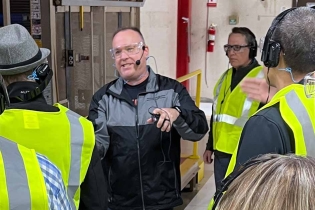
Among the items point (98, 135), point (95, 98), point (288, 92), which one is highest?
point (288, 92)

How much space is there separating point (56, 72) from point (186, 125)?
5.41 ft

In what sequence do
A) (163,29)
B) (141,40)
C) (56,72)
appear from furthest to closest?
1. (163,29)
2. (56,72)
3. (141,40)

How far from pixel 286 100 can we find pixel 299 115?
60mm

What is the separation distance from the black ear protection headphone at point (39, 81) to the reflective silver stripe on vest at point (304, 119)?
0.81 metres

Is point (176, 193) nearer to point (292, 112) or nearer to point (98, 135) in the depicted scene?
point (98, 135)

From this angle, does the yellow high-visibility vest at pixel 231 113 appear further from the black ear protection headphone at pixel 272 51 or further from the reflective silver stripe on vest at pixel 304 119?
the reflective silver stripe on vest at pixel 304 119

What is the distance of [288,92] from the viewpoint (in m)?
1.42

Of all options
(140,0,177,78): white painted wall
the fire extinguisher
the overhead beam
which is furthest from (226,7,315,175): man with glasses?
the fire extinguisher

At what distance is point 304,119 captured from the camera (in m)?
1.35

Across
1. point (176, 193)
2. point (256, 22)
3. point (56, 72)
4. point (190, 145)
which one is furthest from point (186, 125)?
point (256, 22)

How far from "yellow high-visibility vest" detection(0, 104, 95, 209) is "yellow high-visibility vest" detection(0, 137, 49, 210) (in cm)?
44

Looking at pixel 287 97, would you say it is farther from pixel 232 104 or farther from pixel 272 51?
pixel 232 104

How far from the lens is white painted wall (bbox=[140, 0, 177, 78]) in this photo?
650cm

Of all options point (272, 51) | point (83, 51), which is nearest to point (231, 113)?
point (272, 51)
